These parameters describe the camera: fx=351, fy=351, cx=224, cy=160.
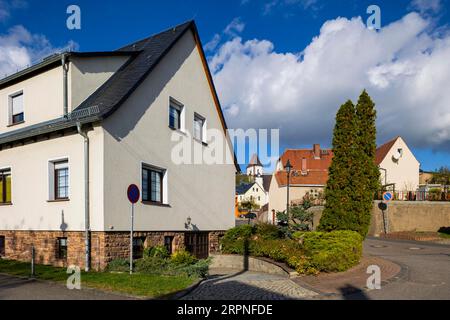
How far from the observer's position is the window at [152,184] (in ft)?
43.2

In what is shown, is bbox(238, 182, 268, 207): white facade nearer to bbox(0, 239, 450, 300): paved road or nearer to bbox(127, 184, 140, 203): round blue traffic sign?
bbox(0, 239, 450, 300): paved road

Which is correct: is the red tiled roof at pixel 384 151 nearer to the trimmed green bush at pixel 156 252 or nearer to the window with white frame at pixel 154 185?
the window with white frame at pixel 154 185

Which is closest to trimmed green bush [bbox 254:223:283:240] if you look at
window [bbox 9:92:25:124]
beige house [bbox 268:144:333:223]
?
window [bbox 9:92:25:124]

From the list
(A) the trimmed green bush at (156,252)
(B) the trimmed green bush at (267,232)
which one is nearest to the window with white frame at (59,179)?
(A) the trimmed green bush at (156,252)

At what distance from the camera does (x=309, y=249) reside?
12.7 metres

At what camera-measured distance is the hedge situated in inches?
431

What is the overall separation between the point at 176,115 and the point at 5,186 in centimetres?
746

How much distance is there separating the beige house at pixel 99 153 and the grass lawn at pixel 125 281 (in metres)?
1.00

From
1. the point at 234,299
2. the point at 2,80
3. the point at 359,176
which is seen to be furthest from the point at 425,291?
the point at 2,80

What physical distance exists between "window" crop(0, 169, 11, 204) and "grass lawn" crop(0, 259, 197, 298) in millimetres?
3967

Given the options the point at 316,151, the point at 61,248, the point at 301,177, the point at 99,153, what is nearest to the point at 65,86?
the point at 99,153

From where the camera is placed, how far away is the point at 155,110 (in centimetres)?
1356
